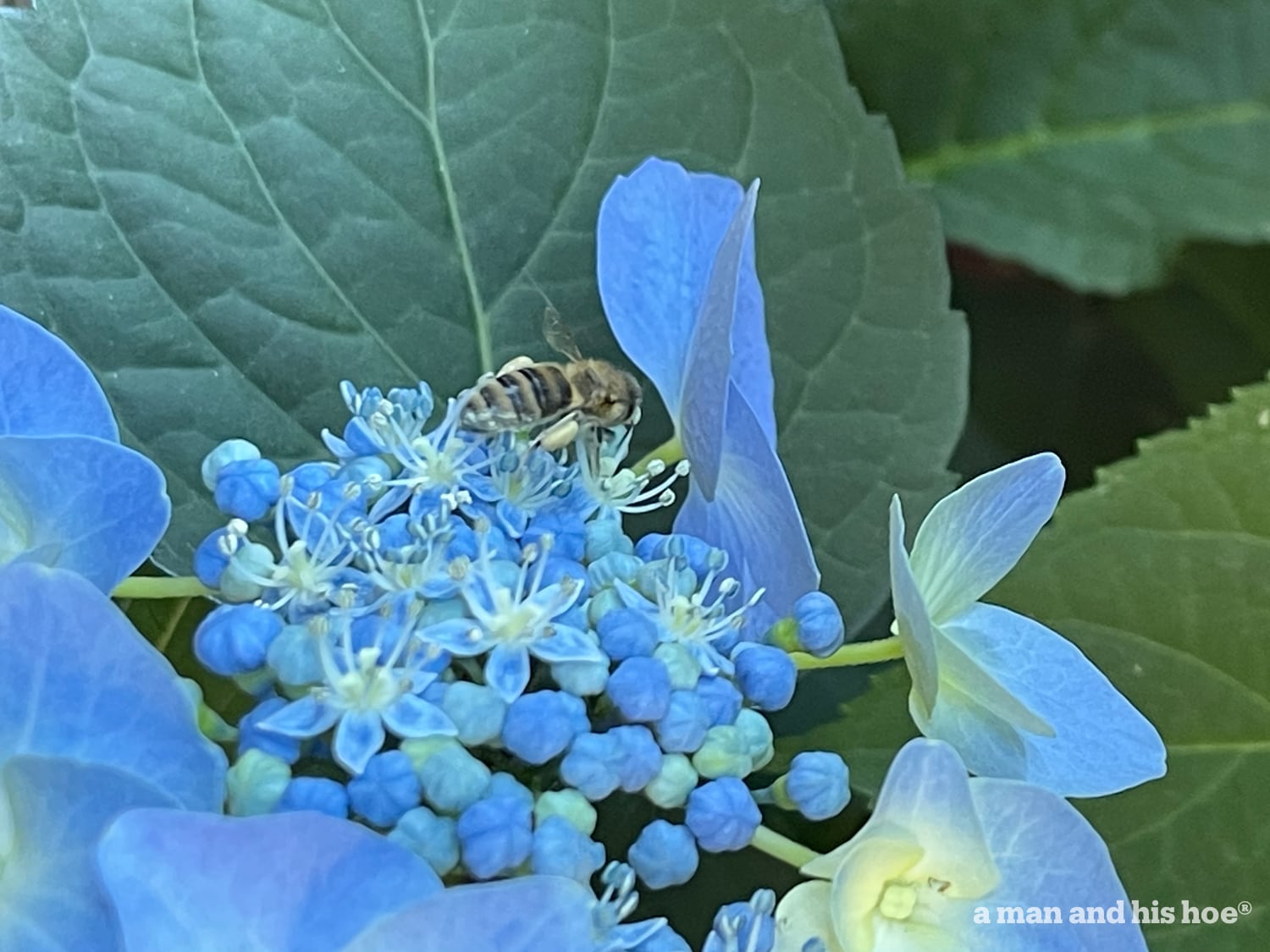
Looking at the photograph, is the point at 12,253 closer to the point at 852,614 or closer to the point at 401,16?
the point at 401,16

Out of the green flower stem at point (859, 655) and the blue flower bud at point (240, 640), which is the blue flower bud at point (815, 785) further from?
the blue flower bud at point (240, 640)

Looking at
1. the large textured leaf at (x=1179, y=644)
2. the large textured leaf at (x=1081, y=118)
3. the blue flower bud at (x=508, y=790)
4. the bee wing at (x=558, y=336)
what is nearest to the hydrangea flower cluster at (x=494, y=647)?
the blue flower bud at (x=508, y=790)

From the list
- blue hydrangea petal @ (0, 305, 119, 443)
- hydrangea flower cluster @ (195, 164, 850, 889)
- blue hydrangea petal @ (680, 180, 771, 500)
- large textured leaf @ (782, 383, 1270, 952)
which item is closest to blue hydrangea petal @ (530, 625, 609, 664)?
hydrangea flower cluster @ (195, 164, 850, 889)

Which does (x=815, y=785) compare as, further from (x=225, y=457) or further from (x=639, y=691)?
(x=225, y=457)

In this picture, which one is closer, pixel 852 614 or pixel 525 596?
pixel 525 596

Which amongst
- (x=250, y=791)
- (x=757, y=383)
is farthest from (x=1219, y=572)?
(x=250, y=791)

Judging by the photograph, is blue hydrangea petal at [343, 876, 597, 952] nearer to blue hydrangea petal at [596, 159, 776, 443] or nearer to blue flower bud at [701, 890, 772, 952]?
blue flower bud at [701, 890, 772, 952]
